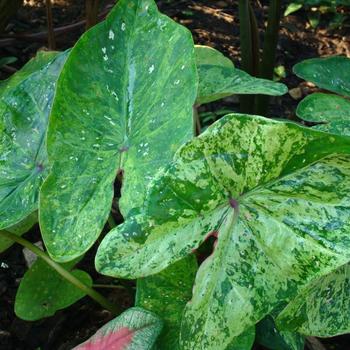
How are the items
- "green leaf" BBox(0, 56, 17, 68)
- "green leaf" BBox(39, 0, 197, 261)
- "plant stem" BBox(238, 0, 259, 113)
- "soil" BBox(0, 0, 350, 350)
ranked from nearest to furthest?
"green leaf" BBox(39, 0, 197, 261)
"soil" BBox(0, 0, 350, 350)
"plant stem" BBox(238, 0, 259, 113)
"green leaf" BBox(0, 56, 17, 68)

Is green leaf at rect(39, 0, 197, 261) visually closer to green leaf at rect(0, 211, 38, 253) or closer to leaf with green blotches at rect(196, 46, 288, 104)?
leaf with green blotches at rect(196, 46, 288, 104)

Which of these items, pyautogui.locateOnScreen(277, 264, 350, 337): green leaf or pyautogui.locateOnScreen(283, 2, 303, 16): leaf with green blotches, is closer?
pyautogui.locateOnScreen(277, 264, 350, 337): green leaf

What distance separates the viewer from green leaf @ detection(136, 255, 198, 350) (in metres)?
0.85

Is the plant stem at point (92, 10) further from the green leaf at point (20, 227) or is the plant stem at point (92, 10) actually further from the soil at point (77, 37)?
the green leaf at point (20, 227)

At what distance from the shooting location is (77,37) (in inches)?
76.7

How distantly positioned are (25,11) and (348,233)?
5.61 feet

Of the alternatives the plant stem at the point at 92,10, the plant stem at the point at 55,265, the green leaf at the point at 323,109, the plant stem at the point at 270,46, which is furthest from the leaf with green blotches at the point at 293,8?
the plant stem at the point at 55,265

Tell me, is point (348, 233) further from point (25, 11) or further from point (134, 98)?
point (25, 11)

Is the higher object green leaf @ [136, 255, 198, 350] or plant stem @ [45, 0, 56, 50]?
plant stem @ [45, 0, 56, 50]

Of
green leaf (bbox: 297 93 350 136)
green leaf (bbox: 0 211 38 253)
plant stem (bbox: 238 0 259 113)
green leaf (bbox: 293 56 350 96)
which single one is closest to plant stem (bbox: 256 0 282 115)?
plant stem (bbox: 238 0 259 113)

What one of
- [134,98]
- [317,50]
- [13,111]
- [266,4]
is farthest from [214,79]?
[266,4]

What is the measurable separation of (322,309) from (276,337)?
13cm

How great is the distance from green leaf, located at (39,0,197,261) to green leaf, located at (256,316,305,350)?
0.33 m

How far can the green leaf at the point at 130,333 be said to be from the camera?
77cm
